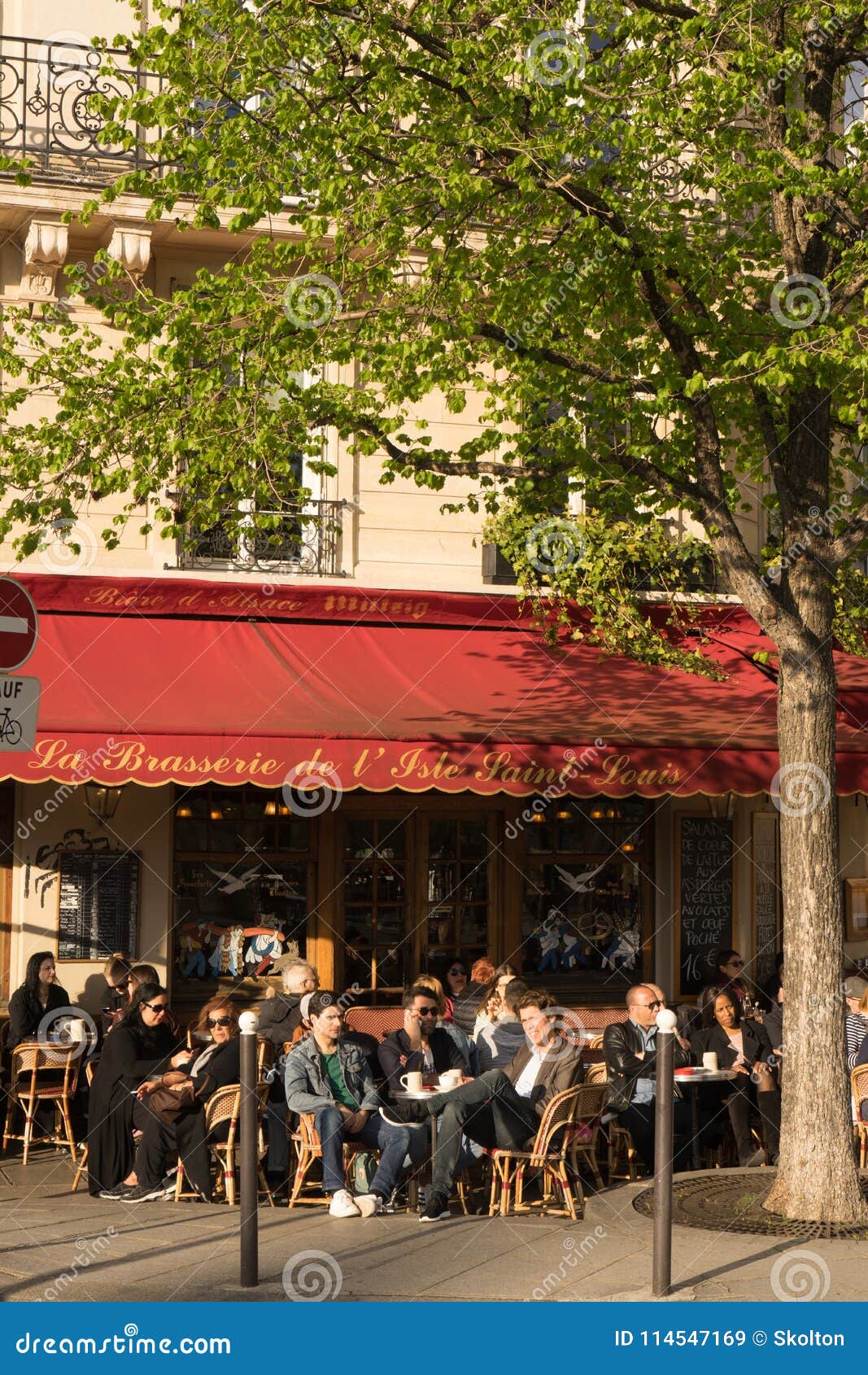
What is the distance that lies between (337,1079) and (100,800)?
14.3 feet

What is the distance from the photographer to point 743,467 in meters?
12.0

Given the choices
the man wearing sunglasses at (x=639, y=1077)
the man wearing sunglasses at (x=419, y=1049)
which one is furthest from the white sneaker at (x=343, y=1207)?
the man wearing sunglasses at (x=639, y=1077)

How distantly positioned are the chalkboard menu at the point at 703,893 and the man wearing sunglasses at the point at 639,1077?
429 centimetres

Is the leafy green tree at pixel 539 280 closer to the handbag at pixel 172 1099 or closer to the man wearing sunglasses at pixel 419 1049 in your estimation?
the man wearing sunglasses at pixel 419 1049

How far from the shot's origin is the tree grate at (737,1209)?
8453 mm

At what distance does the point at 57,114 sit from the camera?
44.9 ft

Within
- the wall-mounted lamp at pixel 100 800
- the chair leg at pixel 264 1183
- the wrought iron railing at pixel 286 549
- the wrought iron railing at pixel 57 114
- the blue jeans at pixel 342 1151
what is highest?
the wrought iron railing at pixel 57 114

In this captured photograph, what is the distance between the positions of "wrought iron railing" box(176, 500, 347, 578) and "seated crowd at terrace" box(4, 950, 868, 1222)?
12.8ft

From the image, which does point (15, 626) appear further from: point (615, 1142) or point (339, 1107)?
point (615, 1142)

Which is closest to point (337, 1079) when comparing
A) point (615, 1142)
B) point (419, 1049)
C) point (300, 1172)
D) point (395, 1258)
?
point (300, 1172)

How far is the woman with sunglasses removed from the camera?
985 centimetres

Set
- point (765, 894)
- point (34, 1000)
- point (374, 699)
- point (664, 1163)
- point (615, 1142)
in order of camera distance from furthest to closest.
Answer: point (765, 894) → point (374, 699) → point (34, 1000) → point (615, 1142) → point (664, 1163)

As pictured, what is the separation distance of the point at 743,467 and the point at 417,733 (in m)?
3.12

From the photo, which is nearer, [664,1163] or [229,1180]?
[664,1163]
